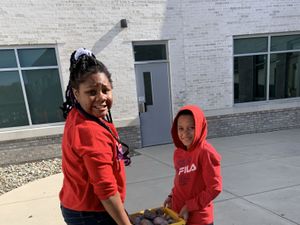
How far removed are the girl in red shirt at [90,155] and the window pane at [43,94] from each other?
17.9 feet

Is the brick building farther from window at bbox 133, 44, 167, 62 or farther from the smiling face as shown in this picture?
the smiling face

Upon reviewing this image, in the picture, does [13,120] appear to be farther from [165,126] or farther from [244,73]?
[244,73]

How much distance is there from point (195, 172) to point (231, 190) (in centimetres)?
233

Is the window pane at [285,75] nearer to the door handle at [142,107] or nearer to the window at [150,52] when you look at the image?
the window at [150,52]

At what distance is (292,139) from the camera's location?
6.85 metres

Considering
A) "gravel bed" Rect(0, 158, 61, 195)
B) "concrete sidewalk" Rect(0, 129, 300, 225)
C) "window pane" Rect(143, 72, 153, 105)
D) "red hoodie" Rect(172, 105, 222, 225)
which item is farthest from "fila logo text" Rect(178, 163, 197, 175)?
"window pane" Rect(143, 72, 153, 105)

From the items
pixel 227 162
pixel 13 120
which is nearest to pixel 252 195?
pixel 227 162

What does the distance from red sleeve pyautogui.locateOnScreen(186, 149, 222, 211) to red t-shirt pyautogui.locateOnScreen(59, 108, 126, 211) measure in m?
0.58

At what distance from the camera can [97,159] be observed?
1.24m

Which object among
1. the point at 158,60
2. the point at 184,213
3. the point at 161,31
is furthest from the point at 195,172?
the point at 161,31

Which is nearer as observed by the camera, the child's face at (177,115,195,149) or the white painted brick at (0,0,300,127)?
the child's face at (177,115,195,149)

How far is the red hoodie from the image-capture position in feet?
5.74

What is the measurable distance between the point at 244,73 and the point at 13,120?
21.4 ft

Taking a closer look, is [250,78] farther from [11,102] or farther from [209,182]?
[209,182]
